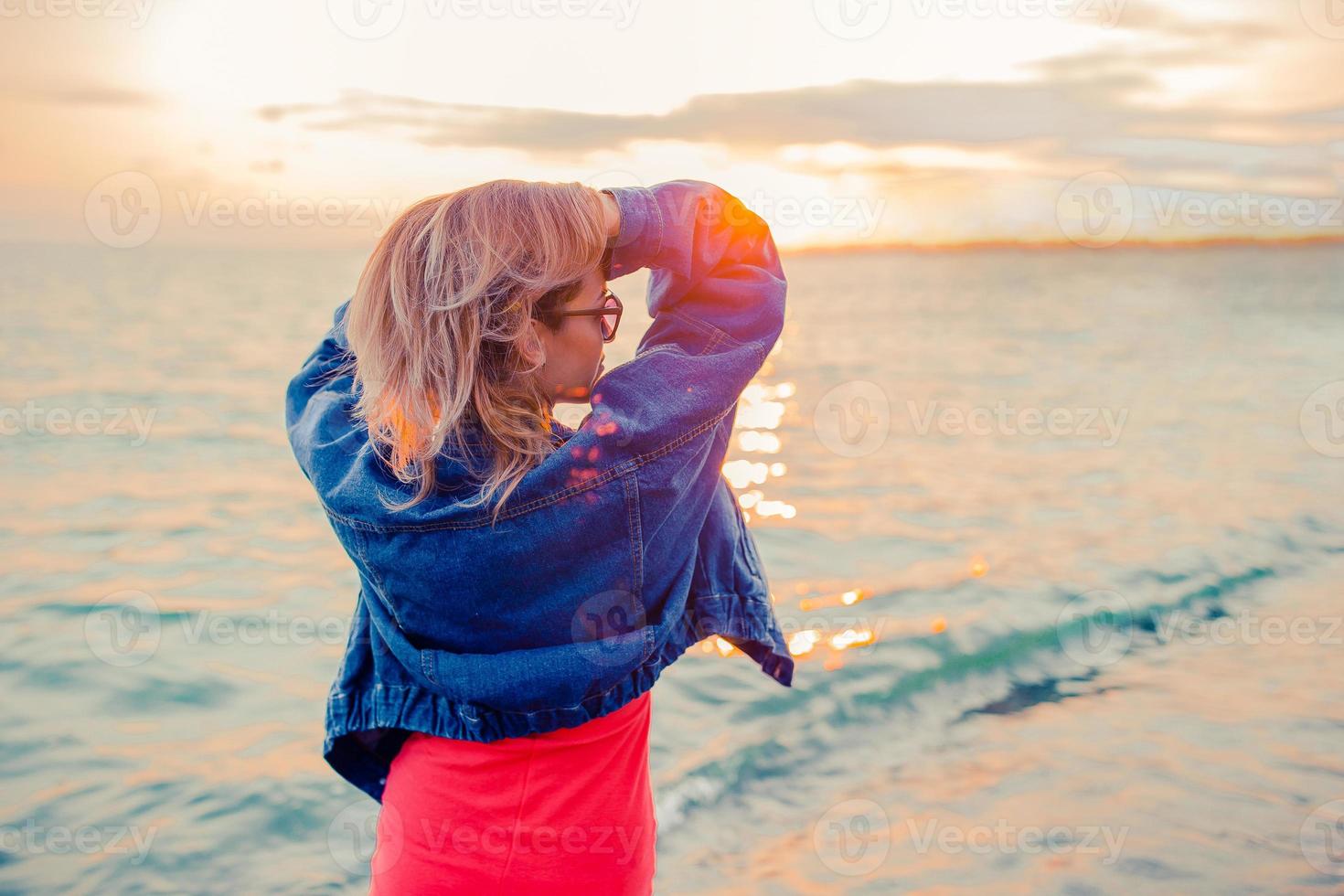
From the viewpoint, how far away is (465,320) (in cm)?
150

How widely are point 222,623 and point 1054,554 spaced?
5470 millimetres

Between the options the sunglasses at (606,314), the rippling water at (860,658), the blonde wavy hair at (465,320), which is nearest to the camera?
the blonde wavy hair at (465,320)

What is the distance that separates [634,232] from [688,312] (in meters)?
0.18

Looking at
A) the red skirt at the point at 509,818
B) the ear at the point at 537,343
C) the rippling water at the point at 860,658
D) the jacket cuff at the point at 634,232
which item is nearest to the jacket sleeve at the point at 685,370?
the jacket cuff at the point at 634,232

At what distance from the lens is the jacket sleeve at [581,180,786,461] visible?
1.57 metres

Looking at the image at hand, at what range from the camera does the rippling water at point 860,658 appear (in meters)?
3.70

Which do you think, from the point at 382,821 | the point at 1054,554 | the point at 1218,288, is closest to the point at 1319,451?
the point at 1054,554

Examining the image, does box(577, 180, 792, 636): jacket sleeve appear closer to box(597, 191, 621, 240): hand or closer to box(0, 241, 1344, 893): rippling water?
box(597, 191, 621, 240): hand

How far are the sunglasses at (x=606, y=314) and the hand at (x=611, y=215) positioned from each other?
99mm

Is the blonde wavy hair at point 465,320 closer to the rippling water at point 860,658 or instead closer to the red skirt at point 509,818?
the red skirt at point 509,818

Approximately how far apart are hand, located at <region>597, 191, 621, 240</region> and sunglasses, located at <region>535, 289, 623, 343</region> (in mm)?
→ 99

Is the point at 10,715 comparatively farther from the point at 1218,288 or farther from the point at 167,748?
the point at 1218,288

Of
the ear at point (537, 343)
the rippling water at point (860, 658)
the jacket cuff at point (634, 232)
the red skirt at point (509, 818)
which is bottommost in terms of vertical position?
the rippling water at point (860, 658)

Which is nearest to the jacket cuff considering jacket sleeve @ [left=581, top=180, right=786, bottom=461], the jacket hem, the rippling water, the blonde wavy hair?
jacket sleeve @ [left=581, top=180, right=786, bottom=461]
